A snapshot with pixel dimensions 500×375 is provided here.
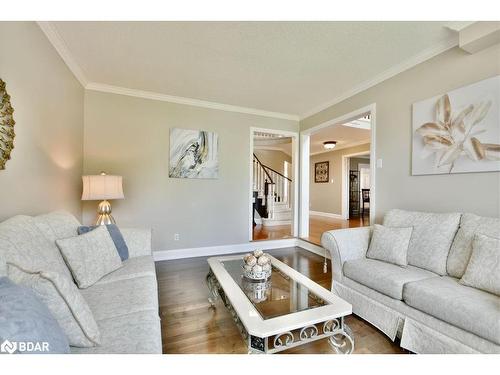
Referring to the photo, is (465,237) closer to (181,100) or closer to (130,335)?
(130,335)

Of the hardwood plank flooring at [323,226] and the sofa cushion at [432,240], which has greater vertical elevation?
the sofa cushion at [432,240]

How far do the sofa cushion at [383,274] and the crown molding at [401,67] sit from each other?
205cm

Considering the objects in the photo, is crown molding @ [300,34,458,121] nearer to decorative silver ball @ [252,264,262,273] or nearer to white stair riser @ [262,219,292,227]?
decorative silver ball @ [252,264,262,273]

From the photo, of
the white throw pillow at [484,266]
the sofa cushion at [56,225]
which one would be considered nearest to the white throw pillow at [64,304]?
the sofa cushion at [56,225]

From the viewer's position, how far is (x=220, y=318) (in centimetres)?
183

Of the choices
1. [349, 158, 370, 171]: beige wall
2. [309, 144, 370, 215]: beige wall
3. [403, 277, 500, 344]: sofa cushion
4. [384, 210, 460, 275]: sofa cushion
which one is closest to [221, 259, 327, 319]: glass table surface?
[403, 277, 500, 344]: sofa cushion

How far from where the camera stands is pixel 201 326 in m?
1.73

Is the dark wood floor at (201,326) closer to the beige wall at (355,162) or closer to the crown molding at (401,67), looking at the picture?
the crown molding at (401,67)

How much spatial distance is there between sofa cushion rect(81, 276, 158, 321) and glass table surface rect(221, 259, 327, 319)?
2.01 feet

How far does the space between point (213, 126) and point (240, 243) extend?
2.01 meters

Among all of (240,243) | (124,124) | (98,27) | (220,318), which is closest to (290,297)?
(220,318)

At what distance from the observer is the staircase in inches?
233

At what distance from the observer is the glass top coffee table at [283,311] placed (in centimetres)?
113
